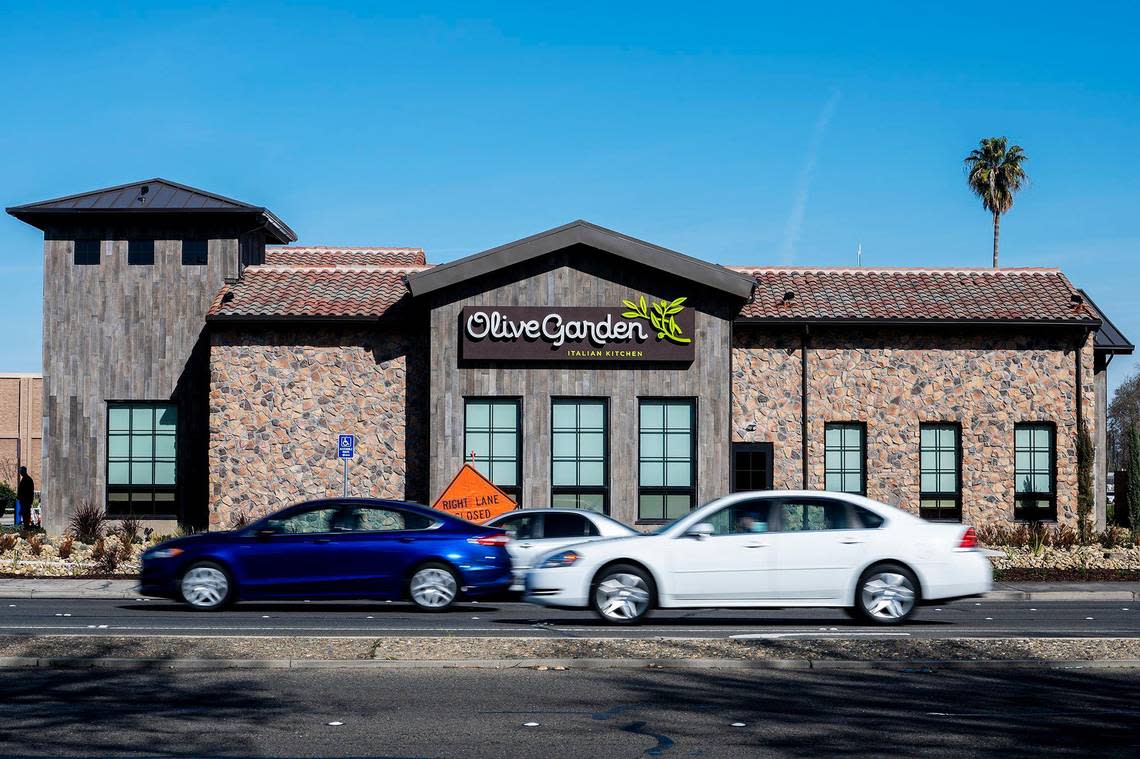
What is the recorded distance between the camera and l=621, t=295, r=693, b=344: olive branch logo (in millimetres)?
29047

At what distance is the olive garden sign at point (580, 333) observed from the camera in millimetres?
28984

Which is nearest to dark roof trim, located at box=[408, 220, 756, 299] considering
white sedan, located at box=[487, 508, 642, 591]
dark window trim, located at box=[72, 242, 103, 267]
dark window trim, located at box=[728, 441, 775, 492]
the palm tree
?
dark window trim, located at box=[728, 441, 775, 492]

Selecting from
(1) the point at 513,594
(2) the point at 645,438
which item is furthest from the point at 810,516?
(2) the point at 645,438

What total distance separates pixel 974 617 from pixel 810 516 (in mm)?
3530

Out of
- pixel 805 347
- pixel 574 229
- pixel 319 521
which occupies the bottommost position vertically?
pixel 319 521

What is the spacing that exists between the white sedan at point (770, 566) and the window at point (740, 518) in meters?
0.01

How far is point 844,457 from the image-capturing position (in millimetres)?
30531

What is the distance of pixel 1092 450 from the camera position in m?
30.2

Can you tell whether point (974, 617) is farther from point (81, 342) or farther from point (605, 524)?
→ point (81, 342)

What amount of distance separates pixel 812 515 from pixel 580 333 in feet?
45.3

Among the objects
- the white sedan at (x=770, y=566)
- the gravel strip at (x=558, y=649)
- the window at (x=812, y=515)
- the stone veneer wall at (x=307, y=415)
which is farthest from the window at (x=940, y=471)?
the gravel strip at (x=558, y=649)

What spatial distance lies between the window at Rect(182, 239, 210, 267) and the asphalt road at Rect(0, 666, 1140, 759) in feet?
69.3

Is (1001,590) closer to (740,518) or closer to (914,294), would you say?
(740,518)

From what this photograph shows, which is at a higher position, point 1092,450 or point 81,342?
point 81,342
